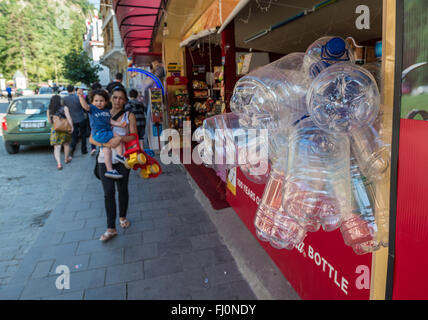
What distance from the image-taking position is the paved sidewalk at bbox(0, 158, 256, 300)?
2691mm

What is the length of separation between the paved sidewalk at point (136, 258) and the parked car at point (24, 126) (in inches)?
190

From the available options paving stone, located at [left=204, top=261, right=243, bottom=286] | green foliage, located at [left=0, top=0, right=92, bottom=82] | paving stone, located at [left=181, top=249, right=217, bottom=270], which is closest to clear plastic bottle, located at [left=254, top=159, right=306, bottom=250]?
paving stone, located at [left=204, top=261, right=243, bottom=286]

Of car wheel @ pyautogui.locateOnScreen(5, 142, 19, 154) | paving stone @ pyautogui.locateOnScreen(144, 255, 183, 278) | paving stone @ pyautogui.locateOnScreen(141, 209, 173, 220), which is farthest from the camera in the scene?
car wheel @ pyautogui.locateOnScreen(5, 142, 19, 154)

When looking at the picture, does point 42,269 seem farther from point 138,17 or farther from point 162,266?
point 138,17

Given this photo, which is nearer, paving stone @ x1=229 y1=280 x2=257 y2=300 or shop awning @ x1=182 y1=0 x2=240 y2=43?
paving stone @ x1=229 y1=280 x2=257 y2=300

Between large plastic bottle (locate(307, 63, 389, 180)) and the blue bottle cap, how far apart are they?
0.23 ft

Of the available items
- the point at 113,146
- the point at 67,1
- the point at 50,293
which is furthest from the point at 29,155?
the point at 67,1

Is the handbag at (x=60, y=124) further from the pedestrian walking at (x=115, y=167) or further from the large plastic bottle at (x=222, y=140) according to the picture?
the large plastic bottle at (x=222, y=140)

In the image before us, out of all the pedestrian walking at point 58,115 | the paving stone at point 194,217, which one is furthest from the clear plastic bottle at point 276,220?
the pedestrian walking at point 58,115

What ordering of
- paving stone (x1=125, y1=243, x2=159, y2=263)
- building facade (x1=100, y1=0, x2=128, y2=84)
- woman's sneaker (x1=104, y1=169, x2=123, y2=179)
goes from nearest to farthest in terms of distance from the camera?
paving stone (x1=125, y1=243, x2=159, y2=263)
woman's sneaker (x1=104, y1=169, x2=123, y2=179)
building facade (x1=100, y1=0, x2=128, y2=84)

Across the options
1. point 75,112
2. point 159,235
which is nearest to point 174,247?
point 159,235

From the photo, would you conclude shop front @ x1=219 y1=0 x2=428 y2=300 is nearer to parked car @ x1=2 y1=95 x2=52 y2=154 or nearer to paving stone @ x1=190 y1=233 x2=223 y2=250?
paving stone @ x1=190 y1=233 x2=223 y2=250
